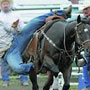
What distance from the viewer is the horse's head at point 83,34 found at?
26.2ft

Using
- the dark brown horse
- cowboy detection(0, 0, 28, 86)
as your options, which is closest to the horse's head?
the dark brown horse

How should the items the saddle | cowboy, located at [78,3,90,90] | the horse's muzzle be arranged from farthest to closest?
1. the saddle
2. cowboy, located at [78,3,90,90]
3. the horse's muzzle

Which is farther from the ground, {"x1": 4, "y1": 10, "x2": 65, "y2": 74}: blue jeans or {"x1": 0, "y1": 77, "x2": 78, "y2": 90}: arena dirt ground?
{"x1": 4, "y1": 10, "x2": 65, "y2": 74}: blue jeans

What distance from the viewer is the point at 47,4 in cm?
1300

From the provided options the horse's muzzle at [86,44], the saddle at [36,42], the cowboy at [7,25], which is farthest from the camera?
the cowboy at [7,25]

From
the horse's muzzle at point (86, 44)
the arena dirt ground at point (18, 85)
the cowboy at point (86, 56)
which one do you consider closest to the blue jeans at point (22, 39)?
the cowboy at point (86, 56)

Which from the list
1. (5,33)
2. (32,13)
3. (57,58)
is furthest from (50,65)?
(32,13)

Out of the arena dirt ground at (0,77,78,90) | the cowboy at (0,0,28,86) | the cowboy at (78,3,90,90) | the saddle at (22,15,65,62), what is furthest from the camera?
the arena dirt ground at (0,77,78,90)

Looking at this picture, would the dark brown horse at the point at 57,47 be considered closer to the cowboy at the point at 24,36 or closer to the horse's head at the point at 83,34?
the horse's head at the point at 83,34

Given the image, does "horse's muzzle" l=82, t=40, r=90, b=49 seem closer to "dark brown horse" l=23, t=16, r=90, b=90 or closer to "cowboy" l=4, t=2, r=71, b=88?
"dark brown horse" l=23, t=16, r=90, b=90

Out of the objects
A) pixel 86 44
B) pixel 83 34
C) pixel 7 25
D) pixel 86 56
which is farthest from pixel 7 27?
pixel 86 44

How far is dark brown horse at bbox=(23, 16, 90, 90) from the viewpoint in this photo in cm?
843

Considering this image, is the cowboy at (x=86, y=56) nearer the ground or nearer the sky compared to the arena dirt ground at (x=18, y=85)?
nearer the sky

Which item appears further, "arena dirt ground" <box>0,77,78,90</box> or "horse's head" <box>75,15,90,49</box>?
"arena dirt ground" <box>0,77,78,90</box>
